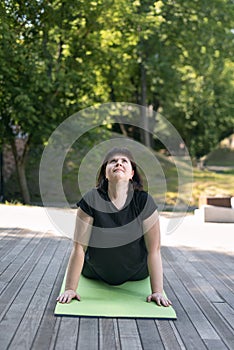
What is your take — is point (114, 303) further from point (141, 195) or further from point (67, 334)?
point (141, 195)

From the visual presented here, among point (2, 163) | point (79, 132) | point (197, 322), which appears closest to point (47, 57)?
point (79, 132)

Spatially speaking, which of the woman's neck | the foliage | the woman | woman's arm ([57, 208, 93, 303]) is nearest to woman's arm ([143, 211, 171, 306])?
the woman

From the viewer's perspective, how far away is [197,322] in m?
3.32

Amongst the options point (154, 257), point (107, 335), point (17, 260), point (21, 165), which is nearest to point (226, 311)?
point (154, 257)

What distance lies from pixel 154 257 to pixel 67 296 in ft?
2.17

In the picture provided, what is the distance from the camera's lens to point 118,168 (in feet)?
12.8

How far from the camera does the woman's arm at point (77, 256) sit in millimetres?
3681

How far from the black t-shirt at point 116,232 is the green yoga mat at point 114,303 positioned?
13cm

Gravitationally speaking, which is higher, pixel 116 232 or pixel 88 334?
pixel 116 232

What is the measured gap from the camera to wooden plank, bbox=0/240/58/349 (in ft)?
9.69

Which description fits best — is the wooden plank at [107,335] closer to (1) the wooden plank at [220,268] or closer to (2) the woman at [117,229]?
(2) the woman at [117,229]

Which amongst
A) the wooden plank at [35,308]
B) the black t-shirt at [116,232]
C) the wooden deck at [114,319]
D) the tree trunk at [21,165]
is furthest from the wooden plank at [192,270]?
the tree trunk at [21,165]

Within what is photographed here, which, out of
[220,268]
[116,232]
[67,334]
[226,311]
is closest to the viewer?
[67,334]

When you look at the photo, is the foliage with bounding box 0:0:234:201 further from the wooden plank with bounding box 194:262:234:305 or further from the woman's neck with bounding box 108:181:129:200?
the woman's neck with bounding box 108:181:129:200
